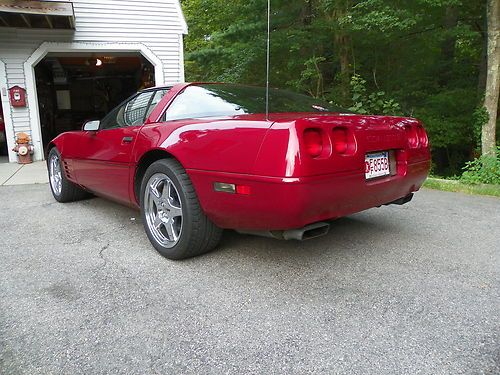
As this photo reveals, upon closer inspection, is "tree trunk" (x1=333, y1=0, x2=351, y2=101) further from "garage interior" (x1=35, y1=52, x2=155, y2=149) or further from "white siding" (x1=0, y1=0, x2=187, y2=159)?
"garage interior" (x1=35, y1=52, x2=155, y2=149)

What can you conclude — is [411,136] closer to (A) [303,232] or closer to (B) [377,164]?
(B) [377,164]

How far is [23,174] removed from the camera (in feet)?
23.7

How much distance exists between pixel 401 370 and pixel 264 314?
732 mm

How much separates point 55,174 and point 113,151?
1910mm

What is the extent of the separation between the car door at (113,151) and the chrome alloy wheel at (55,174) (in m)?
0.81

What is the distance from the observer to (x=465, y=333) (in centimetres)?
188

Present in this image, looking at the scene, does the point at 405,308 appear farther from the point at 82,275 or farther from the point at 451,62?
the point at 451,62

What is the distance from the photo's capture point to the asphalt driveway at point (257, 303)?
171cm

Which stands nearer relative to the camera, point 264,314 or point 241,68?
point 264,314

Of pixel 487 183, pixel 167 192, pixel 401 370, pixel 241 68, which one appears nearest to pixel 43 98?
pixel 241 68

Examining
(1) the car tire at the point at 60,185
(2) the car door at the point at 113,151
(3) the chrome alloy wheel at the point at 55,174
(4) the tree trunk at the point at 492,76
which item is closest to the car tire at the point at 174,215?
(2) the car door at the point at 113,151

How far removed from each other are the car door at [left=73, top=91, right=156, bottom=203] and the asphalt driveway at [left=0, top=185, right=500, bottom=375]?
452 mm

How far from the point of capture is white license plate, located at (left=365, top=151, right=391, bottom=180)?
2.45 meters

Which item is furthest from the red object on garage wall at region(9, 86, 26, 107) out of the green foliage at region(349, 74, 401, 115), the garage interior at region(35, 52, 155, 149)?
the green foliage at region(349, 74, 401, 115)
